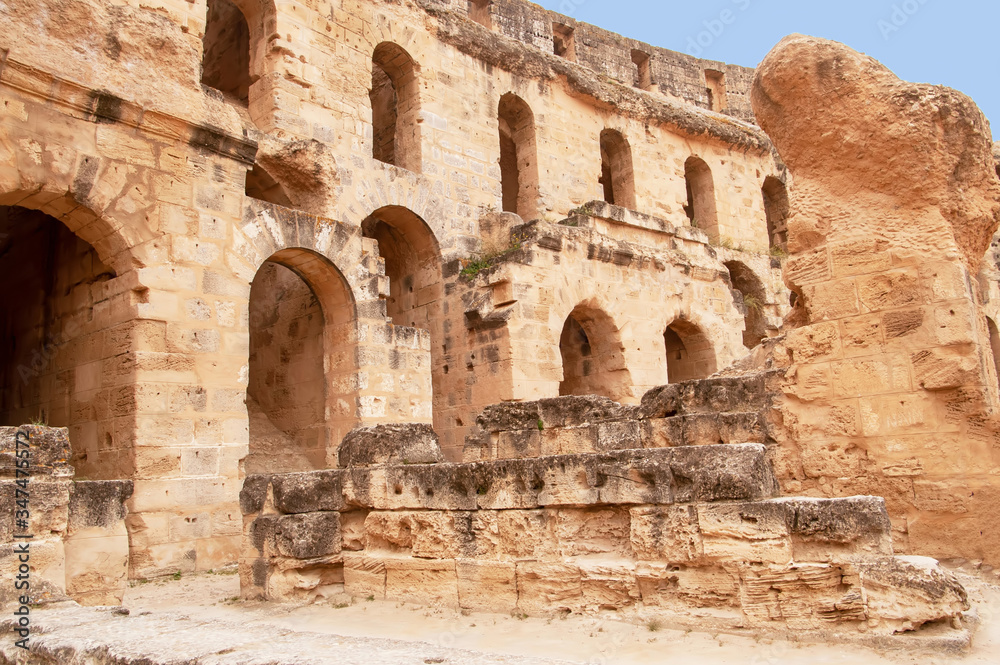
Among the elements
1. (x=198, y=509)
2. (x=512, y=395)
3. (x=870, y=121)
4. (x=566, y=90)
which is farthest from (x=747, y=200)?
(x=198, y=509)

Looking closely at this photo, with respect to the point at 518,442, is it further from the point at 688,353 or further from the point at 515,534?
the point at 688,353

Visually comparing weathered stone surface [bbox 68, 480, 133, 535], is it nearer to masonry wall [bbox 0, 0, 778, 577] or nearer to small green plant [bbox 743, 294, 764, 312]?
masonry wall [bbox 0, 0, 778, 577]

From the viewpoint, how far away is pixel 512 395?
1046 centimetres

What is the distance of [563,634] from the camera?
3.97 metres

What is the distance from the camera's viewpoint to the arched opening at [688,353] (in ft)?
43.9

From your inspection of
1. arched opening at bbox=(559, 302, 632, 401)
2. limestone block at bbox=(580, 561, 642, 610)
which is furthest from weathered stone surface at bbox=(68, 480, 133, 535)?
arched opening at bbox=(559, 302, 632, 401)

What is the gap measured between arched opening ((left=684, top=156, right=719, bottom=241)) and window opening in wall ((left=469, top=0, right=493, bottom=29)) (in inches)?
208

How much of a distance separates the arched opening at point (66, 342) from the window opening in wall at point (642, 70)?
48.6 feet

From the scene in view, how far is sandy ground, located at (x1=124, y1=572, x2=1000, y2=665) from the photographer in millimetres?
3377

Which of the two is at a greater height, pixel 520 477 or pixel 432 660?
pixel 520 477

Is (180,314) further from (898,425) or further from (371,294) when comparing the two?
(898,425)

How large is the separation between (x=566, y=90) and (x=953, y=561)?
39.1ft

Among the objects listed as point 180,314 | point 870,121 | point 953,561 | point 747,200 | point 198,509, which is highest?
point 747,200

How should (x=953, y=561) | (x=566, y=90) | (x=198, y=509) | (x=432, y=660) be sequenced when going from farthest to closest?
(x=566, y=90)
(x=198, y=509)
(x=953, y=561)
(x=432, y=660)
